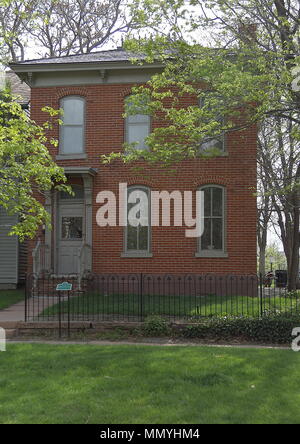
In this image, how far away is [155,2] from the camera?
1160cm

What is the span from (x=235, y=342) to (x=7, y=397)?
5068 millimetres

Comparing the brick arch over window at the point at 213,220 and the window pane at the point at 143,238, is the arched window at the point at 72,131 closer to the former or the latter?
the window pane at the point at 143,238

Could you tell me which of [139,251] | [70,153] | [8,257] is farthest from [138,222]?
[8,257]

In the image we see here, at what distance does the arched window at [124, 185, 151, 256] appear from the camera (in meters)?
15.8

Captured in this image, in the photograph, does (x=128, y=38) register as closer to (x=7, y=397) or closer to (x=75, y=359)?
(x=75, y=359)

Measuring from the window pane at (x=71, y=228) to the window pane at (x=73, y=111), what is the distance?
3189mm

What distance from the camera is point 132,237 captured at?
15844 mm

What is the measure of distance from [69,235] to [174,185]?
153 inches

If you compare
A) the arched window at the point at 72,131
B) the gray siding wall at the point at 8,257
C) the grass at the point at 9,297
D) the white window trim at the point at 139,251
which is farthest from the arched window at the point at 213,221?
the gray siding wall at the point at 8,257

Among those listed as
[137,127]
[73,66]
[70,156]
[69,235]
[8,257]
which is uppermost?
[73,66]

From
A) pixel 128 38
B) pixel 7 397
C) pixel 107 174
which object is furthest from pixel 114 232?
pixel 7 397

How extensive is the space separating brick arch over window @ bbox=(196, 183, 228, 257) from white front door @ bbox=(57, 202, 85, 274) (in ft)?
13.0

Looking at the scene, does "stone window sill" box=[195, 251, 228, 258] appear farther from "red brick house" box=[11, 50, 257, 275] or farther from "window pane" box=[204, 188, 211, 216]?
"window pane" box=[204, 188, 211, 216]

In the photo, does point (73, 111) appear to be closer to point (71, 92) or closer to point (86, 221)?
point (71, 92)
